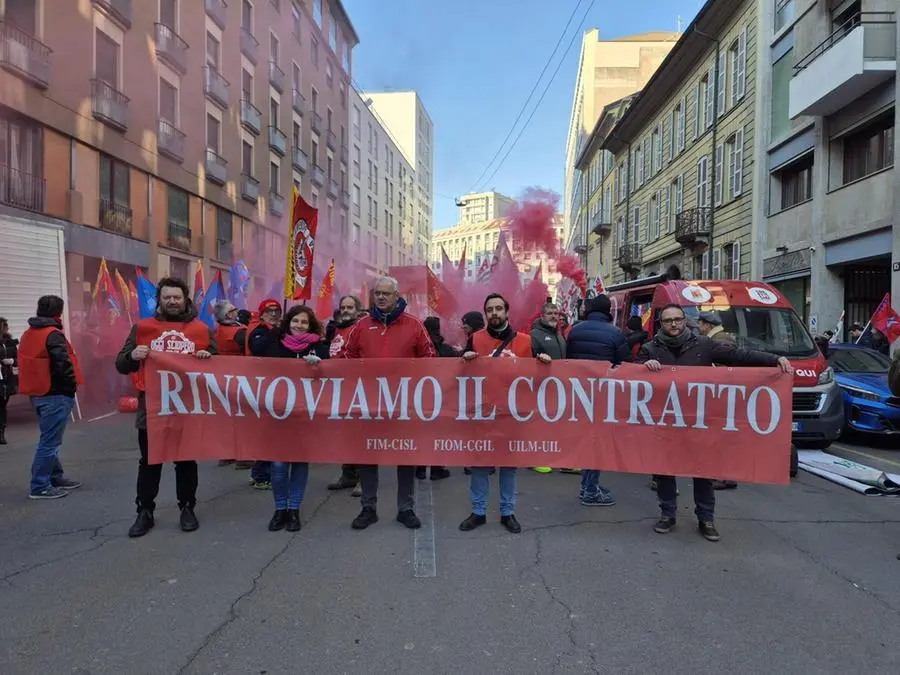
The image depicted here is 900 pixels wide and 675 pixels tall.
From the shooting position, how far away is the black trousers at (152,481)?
4.71m

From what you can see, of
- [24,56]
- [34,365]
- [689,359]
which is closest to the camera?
[689,359]

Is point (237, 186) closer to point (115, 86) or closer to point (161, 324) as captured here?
point (115, 86)

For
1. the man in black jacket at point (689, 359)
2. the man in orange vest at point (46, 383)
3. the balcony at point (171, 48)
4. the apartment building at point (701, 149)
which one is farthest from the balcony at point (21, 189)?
the apartment building at point (701, 149)

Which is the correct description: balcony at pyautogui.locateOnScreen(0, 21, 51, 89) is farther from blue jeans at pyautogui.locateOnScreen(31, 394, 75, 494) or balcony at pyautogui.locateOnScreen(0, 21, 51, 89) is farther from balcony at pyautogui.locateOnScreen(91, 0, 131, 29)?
blue jeans at pyautogui.locateOnScreen(31, 394, 75, 494)

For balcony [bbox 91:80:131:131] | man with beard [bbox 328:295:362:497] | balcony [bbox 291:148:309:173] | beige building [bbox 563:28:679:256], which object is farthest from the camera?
beige building [bbox 563:28:679:256]

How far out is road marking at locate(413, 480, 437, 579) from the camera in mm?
4012

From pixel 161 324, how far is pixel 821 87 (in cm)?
1674

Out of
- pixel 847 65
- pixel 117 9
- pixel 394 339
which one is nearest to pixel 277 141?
pixel 117 9

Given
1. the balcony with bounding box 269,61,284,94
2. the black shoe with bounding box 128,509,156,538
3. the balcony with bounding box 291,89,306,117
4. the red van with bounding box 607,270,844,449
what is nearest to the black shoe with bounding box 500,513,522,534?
the black shoe with bounding box 128,509,156,538

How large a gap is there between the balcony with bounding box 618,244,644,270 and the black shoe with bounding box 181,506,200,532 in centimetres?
3073

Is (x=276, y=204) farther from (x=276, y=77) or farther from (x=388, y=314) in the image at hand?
(x=388, y=314)

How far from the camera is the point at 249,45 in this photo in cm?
2650

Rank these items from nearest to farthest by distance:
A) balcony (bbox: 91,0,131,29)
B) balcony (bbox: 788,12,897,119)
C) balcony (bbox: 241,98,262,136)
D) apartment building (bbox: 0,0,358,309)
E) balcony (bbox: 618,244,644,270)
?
balcony (bbox: 788,12,897,119) < apartment building (bbox: 0,0,358,309) < balcony (bbox: 91,0,131,29) < balcony (bbox: 241,98,262,136) < balcony (bbox: 618,244,644,270)

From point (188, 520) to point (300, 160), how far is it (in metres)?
31.1
